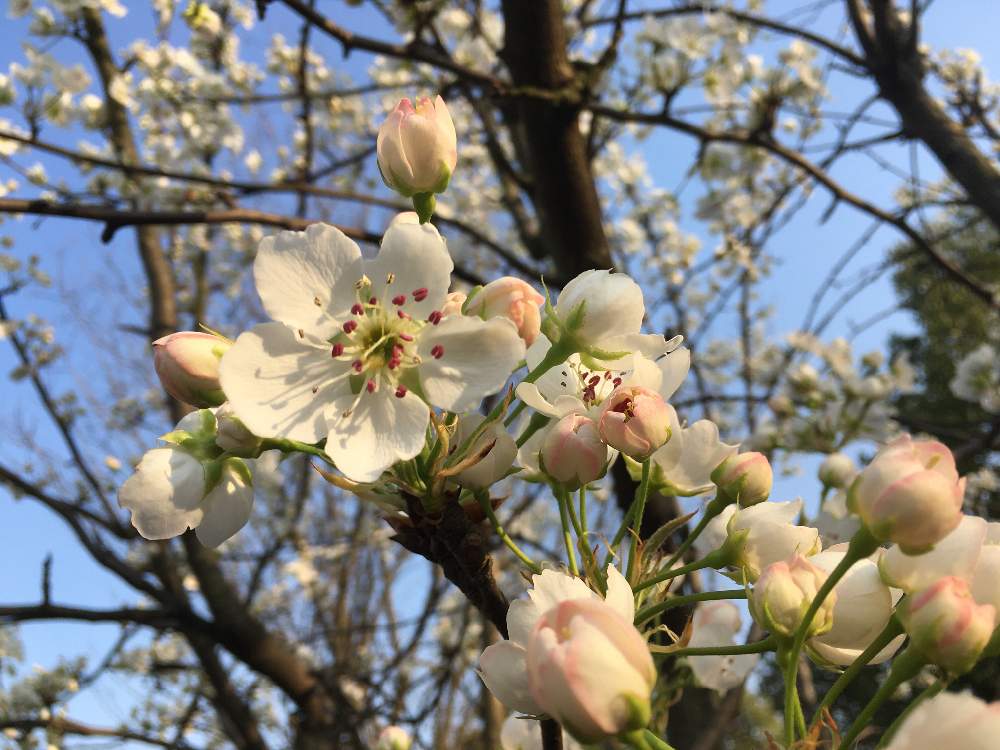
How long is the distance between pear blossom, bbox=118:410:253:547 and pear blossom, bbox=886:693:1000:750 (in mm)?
619

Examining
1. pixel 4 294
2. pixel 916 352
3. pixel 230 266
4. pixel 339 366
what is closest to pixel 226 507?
pixel 339 366

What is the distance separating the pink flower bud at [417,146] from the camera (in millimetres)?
778

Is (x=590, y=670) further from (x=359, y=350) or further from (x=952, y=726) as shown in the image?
(x=359, y=350)

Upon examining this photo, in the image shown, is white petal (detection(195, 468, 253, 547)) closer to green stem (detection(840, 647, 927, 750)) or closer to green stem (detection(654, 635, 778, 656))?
green stem (detection(654, 635, 778, 656))

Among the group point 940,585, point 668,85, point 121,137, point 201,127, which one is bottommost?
point 940,585

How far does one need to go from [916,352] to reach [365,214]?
11.0 metres

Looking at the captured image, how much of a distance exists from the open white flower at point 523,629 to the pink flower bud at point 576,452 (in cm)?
13

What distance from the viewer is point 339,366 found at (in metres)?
0.80

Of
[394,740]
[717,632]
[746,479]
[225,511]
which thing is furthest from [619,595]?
[394,740]

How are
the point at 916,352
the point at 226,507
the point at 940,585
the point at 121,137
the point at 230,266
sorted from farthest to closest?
the point at 916,352, the point at 230,266, the point at 121,137, the point at 226,507, the point at 940,585

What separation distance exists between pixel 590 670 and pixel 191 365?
466mm

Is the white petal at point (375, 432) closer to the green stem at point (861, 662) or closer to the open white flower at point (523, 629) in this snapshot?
the open white flower at point (523, 629)

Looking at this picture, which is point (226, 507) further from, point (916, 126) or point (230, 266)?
point (230, 266)

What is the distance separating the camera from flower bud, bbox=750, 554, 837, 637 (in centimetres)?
61
